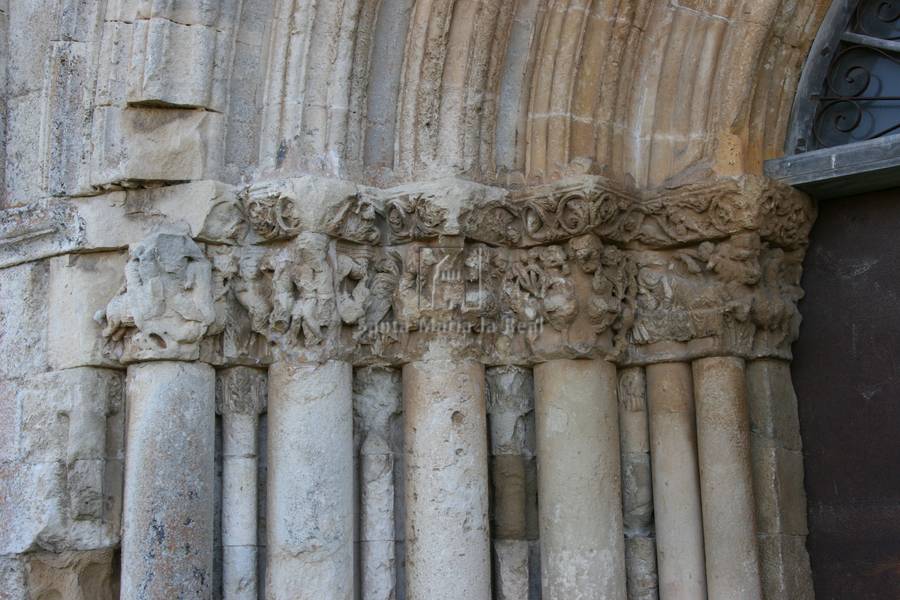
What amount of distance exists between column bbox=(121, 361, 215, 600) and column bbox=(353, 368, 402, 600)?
654 mm

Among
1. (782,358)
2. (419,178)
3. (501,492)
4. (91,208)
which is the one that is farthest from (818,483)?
(91,208)

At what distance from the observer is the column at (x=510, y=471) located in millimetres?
5598

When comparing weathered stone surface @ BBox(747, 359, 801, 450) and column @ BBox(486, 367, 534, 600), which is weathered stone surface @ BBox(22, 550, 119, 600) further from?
weathered stone surface @ BBox(747, 359, 801, 450)

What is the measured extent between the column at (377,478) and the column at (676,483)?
1145mm

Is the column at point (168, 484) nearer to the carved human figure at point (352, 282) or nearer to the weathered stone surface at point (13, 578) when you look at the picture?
the weathered stone surface at point (13, 578)

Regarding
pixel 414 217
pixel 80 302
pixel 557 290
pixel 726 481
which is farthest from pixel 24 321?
pixel 726 481

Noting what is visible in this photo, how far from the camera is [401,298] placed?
556cm

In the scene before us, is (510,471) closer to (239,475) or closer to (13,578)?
(239,475)

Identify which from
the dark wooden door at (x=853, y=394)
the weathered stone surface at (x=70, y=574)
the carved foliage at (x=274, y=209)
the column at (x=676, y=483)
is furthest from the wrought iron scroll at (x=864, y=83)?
the weathered stone surface at (x=70, y=574)

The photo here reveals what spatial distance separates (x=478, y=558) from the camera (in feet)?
17.8

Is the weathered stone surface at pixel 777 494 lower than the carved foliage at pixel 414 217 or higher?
lower

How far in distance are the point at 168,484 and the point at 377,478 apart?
2.92ft

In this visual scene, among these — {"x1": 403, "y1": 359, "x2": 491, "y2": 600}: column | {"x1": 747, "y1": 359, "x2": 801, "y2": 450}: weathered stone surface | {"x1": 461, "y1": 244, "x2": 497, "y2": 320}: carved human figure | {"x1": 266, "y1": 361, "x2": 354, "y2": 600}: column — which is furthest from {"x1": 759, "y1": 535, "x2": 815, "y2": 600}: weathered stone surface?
{"x1": 266, "y1": 361, "x2": 354, "y2": 600}: column

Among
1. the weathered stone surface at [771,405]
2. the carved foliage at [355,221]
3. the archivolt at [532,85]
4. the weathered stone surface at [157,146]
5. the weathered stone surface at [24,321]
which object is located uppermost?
the archivolt at [532,85]
